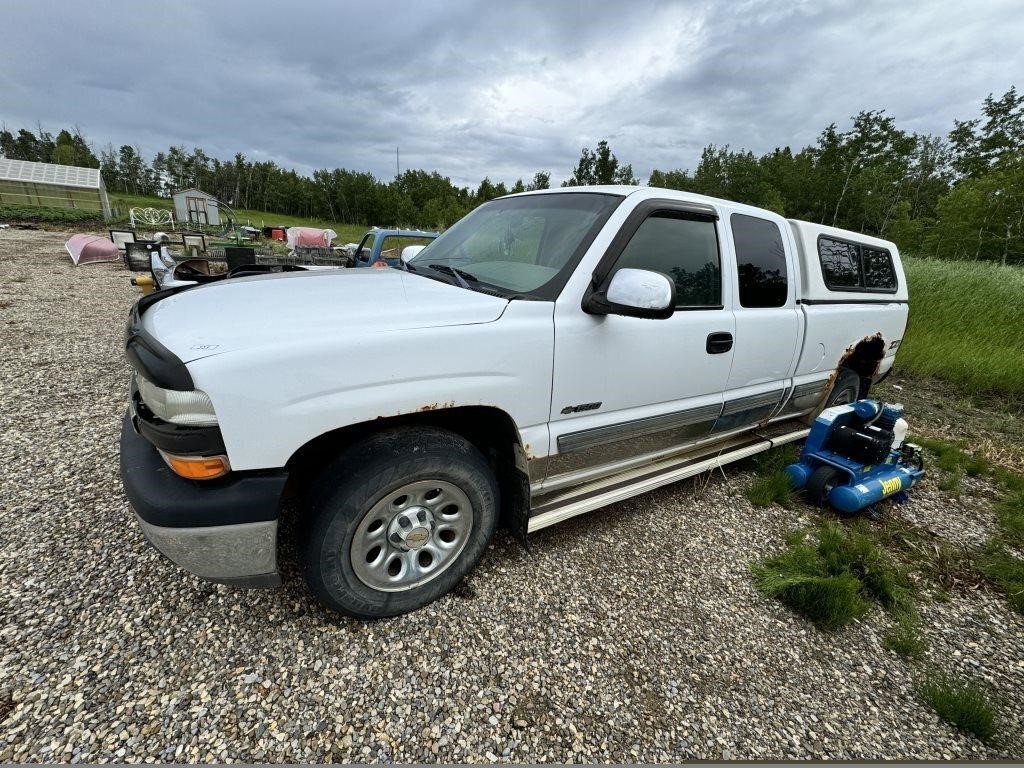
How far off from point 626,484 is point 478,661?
121cm

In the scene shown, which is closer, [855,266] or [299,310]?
[299,310]

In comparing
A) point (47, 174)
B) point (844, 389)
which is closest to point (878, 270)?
point (844, 389)

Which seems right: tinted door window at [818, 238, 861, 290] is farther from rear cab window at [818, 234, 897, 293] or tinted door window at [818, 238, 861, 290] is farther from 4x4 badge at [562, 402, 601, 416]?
4x4 badge at [562, 402, 601, 416]

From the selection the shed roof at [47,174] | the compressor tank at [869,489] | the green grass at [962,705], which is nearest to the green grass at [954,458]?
the compressor tank at [869,489]

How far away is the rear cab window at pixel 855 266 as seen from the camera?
3.37 meters

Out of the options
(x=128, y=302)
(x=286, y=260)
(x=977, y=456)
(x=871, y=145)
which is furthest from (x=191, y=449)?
(x=871, y=145)

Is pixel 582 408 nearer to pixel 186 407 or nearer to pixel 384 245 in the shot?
pixel 186 407

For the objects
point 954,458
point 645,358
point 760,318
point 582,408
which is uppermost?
point 760,318

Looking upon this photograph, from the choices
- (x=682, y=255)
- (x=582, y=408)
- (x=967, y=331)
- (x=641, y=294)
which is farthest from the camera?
(x=967, y=331)

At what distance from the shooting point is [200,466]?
151cm

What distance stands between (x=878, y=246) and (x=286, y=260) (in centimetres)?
1114

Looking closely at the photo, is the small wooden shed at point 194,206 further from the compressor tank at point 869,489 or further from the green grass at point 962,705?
the green grass at point 962,705

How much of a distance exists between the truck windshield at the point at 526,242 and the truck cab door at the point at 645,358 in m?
0.13

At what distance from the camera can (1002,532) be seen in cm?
315
